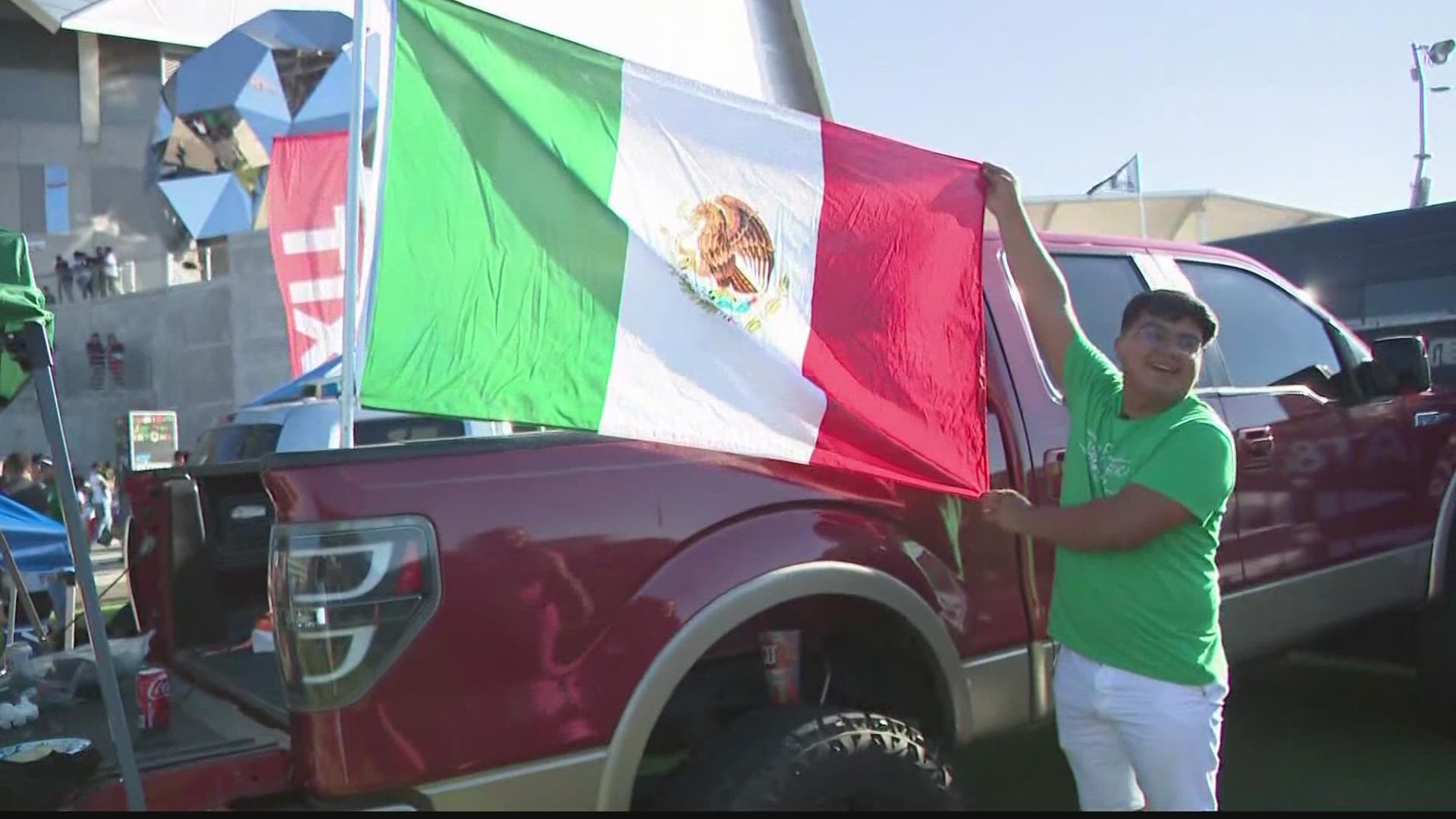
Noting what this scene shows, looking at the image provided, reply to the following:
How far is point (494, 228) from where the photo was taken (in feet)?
7.80

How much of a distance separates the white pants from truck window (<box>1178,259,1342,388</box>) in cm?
168

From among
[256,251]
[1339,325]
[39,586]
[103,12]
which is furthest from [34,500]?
[103,12]

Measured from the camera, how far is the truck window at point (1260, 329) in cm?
382

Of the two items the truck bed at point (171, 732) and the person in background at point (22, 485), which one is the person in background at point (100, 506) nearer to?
the person in background at point (22, 485)

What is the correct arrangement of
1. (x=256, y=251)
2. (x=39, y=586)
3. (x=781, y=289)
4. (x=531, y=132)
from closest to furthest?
1. (x=531, y=132)
2. (x=781, y=289)
3. (x=39, y=586)
4. (x=256, y=251)

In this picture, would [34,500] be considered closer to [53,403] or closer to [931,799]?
[53,403]

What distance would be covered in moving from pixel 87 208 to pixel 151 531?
37.3 m

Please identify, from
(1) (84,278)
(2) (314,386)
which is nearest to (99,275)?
(1) (84,278)

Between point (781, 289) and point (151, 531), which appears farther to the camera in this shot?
point (151, 531)

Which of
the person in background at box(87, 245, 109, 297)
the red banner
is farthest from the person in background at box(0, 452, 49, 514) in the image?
the person in background at box(87, 245, 109, 297)

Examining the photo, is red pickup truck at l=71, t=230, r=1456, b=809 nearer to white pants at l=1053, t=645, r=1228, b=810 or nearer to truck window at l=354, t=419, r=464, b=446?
white pants at l=1053, t=645, r=1228, b=810

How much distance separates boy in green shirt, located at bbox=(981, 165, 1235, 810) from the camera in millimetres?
2297

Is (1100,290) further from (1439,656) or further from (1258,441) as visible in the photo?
(1439,656)

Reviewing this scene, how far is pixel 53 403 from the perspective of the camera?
8.78ft
